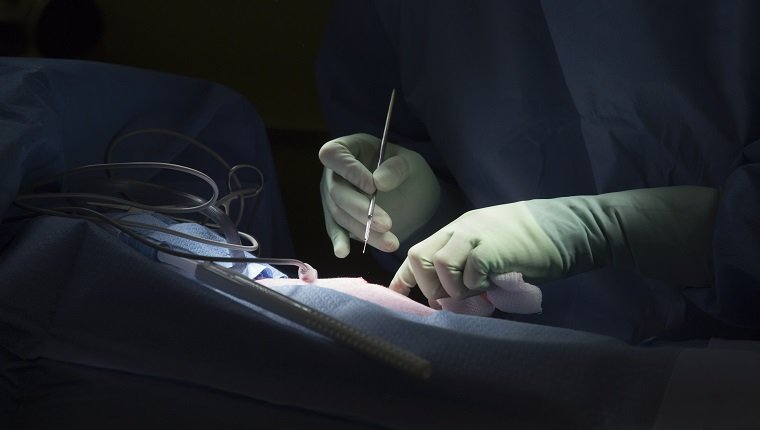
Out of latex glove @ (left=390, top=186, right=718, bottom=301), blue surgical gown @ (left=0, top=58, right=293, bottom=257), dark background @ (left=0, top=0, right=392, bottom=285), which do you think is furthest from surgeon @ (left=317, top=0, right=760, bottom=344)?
dark background @ (left=0, top=0, right=392, bottom=285)

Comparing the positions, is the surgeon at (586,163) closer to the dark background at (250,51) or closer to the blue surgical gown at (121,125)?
the blue surgical gown at (121,125)

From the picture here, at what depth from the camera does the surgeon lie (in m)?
0.86

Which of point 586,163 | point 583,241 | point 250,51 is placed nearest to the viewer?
point 583,241

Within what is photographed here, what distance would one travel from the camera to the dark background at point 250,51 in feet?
5.30

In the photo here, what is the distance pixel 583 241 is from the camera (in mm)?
928

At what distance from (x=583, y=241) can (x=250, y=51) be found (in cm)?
100

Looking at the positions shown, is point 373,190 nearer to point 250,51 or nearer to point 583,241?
point 583,241

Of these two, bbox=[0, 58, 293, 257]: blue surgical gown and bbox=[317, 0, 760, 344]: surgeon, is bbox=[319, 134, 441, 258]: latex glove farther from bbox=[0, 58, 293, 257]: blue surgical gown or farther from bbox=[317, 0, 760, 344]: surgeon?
bbox=[0, 58, 293, 257]: blue surgical gown

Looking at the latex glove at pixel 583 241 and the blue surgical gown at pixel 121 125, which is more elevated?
the blue surgical gown at pixel 121 125

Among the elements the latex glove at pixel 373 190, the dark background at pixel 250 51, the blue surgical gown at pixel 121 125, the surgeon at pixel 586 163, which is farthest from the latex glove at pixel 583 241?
the dark background at pixel 250 51

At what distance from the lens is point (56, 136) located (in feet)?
3.19

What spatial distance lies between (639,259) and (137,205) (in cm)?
59

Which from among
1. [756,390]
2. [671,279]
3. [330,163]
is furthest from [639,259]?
[330,163]

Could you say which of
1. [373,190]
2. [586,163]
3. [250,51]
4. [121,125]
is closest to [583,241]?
[586,163]
